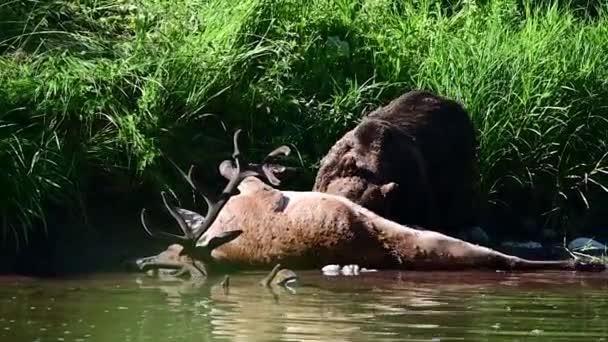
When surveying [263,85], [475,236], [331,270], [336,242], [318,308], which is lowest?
[318,308]

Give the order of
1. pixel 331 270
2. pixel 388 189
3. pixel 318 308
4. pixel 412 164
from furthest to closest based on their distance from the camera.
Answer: pixel 412 164
pixel 388 189
pixel 331 270
pixel 318 308

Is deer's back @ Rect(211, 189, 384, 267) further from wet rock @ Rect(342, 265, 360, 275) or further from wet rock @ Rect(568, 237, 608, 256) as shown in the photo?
wet rock @ Rect(568, 237, 608, 256)

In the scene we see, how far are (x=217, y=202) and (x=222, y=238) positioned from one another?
1.07 ft

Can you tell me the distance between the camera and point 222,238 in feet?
24.5

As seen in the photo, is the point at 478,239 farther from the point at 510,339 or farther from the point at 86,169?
the point at 510,339

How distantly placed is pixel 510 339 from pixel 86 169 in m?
3.33

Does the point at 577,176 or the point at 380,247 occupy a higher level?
the point at 577,176

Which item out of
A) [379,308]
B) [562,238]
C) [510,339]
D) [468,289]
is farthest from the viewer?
[562,238]

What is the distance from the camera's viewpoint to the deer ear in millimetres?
7461

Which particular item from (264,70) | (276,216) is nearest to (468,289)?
(276,216)

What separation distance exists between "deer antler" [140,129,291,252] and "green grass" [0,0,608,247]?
1.77 feet

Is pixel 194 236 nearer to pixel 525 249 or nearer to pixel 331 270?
pixel 331 270

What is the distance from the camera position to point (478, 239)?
8617mm

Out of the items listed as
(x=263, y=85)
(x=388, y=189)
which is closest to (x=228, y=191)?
(x=388, y=189)
